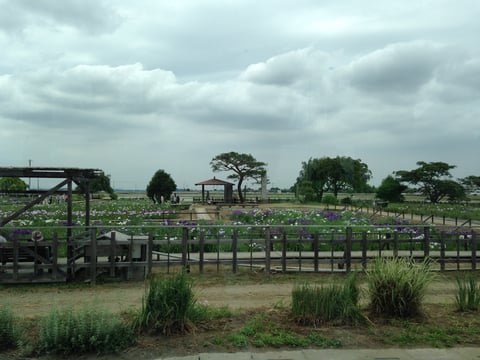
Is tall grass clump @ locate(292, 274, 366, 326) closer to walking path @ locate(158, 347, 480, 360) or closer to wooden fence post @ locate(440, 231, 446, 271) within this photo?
walking path @ locate(158, 347, 480, 360)

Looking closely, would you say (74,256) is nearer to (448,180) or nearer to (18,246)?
(18,246)

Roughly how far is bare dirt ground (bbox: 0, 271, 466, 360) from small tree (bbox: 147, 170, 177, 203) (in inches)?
1621

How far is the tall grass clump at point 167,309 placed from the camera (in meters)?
5.14

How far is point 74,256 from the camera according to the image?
8.93m

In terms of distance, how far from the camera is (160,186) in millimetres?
49969

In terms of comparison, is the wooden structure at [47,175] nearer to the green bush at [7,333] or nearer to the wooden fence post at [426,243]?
the green bush at [7,333]

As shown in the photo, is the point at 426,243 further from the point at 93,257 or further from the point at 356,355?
the point at 93,257

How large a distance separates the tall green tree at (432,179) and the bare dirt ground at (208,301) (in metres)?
50.7

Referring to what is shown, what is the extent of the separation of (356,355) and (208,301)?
3189 mm

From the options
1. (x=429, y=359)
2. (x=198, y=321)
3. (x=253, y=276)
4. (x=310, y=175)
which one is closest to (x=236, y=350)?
(x=198, y=321)

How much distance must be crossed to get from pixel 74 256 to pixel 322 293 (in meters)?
5.51

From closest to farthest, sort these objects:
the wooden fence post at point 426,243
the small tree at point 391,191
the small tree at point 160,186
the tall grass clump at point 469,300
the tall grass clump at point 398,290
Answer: the tall grass clump at point 398,290 → the tall grass clump at point 469,300 → the wooden fence post at point 426,243 → the small tree at point 160,186 → the small tree at point 391,191

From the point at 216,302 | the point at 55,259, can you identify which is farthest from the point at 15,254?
the point at 216,302

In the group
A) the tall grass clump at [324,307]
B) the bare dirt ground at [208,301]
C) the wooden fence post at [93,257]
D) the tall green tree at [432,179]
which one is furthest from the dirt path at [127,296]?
the tall green tree at [432,179]
